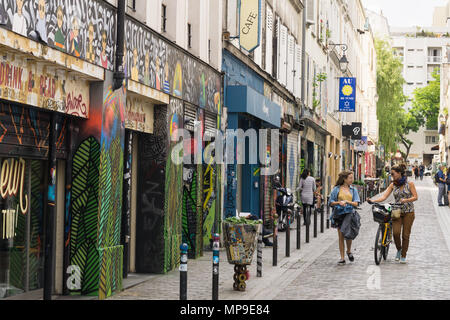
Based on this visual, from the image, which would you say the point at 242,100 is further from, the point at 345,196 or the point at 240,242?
the point at 240,242

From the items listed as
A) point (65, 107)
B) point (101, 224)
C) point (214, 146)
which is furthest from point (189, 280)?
point (214, 146)

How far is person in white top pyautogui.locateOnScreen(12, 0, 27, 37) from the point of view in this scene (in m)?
7.27

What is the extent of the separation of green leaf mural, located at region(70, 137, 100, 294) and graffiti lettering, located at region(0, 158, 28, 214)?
1018 millimetres

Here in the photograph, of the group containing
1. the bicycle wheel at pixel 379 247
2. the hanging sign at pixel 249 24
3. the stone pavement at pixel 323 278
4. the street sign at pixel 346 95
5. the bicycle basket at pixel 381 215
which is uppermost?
the street sign at pixel 346 95

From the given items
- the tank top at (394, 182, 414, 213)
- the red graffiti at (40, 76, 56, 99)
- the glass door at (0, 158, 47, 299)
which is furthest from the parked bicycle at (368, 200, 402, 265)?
the red graffiti at (40, 76, 56, 99)

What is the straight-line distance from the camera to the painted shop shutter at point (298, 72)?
26702mm

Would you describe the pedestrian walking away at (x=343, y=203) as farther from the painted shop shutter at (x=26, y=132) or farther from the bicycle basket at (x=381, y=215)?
the painted shop shutter at (x=26, y=132)

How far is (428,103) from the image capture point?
385 feet

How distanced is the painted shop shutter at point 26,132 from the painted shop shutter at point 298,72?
18122 mm

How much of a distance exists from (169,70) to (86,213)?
146 inches

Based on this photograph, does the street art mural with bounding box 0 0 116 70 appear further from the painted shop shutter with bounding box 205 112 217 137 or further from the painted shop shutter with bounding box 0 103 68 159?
the painted shop shutter with bounding box 205 112 217 137

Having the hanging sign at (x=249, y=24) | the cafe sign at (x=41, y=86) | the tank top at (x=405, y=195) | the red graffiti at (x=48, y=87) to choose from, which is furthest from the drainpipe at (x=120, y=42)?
the hanging sign at (x=249, y=24)

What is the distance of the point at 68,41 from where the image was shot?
28.2 feet

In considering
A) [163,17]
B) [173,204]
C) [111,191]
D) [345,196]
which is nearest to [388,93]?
[345,196]
